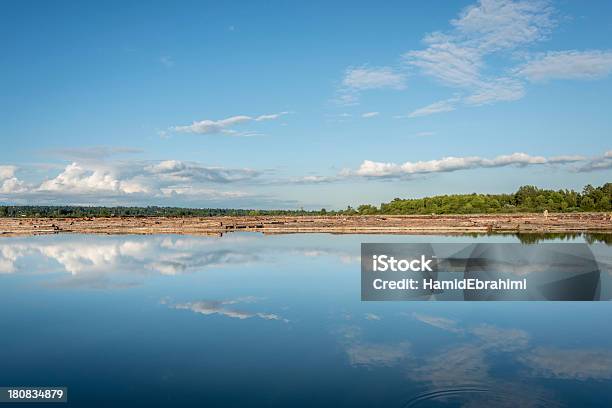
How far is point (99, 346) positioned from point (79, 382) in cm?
218

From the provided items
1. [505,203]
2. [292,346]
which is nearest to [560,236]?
[292,346]

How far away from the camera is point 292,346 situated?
10.5m

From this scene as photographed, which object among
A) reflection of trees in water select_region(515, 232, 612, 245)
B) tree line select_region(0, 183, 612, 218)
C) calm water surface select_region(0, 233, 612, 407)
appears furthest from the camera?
tree line select_region(0, 183, 612, 218)

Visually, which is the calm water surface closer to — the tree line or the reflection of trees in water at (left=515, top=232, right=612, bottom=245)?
the reflection of trees in water at (left=515, top=232, right=612, bottom=245)

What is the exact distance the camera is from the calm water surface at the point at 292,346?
26.3ft

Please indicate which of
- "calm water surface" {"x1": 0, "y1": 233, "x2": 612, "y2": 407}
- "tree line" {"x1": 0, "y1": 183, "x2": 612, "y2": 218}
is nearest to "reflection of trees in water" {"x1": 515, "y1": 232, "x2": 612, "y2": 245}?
"calm water surface" {"x1": 0, "y1": 233, "x2": 612, "y2": 407}

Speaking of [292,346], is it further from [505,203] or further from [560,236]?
[505,203]

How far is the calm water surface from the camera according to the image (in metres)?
8.01

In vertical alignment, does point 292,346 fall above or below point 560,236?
below

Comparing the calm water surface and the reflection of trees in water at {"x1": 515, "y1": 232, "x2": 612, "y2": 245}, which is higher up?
the reflection of trees in water at {"x1": 515, "y1": 232, "x2": 612, "y2": 245}

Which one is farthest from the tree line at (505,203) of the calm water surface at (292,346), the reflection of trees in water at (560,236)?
the calm water surface at (292,346)

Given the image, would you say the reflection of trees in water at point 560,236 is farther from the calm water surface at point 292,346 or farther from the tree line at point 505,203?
the tree line at point 505,203

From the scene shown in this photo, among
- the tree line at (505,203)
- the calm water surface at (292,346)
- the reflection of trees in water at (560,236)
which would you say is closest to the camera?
the calm water surface at (292,346)

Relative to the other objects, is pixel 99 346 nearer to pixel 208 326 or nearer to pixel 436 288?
pixel 208 326
